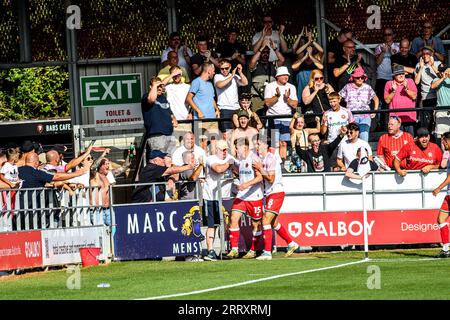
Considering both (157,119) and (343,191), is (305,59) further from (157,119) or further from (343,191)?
(157,119)

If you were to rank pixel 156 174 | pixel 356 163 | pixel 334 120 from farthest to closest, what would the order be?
1. pixel 334 120
2. pixel 356 163
3. pixel 156 174

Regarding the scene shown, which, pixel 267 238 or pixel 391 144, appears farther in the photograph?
pixel 391 144

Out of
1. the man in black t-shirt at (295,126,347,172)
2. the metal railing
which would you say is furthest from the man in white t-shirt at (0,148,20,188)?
the man in black t-shirt at (295,126,347,172)

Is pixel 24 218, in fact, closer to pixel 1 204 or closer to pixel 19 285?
pixel 1 204

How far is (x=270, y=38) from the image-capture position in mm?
27938

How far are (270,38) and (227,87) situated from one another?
2088mm

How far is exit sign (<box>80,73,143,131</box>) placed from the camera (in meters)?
29.4

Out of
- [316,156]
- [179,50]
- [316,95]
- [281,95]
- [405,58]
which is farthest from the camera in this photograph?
[179,50]

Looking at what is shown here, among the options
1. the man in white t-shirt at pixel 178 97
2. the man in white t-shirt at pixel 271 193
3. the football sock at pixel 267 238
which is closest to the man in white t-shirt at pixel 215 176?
the man in white t-shirt at pixel 271 193

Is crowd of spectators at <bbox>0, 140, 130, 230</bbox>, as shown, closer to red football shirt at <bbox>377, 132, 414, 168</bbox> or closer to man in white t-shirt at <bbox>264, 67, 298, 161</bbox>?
man in white t-shirt at <bbox>264, 67, 298, 161</bbox>

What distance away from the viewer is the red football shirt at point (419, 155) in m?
24.4

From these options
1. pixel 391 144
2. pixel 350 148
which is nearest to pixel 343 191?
pixel 350 148

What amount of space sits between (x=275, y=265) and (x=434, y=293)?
222 inches

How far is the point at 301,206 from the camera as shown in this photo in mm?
24250
